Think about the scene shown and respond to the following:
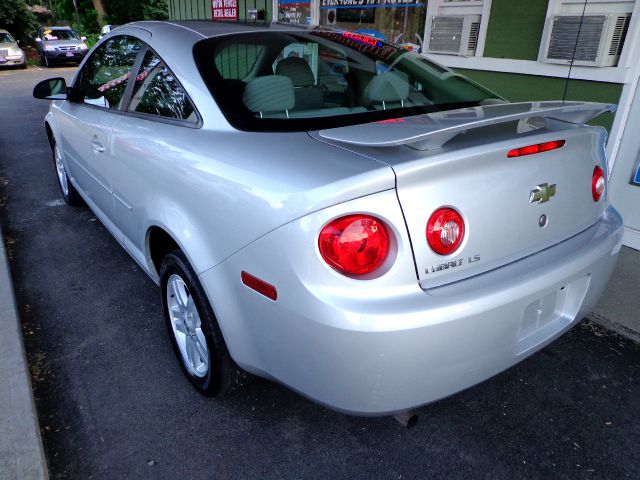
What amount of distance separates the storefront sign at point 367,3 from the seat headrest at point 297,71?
3261 mm

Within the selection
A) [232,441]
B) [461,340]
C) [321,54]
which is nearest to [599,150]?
[461,340]

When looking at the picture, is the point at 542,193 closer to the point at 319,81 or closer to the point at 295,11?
the point at 319,81

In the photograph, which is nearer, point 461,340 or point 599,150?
point 461,340

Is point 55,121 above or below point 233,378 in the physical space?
above

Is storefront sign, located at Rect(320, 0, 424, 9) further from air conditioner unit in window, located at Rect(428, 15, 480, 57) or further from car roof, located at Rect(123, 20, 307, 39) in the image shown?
car roof, located at Rect(123, 20, 307, 39)

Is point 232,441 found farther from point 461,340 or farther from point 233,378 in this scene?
point 461,340

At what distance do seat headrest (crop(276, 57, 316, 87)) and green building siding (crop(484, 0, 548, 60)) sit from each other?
2526 mm

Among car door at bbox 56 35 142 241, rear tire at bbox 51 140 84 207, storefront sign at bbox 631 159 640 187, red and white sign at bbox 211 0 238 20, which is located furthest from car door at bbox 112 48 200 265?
red and white sign at bbox 211 0 238 20

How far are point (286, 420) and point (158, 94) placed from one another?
164 centimetres

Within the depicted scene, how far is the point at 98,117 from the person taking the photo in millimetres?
2998

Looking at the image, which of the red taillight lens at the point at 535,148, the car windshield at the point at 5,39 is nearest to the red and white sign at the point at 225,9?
the red taillight lens at the point at 535,148

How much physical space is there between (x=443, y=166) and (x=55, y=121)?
374 centimetres

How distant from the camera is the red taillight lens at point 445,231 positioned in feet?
5.06

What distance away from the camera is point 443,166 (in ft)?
5.02
